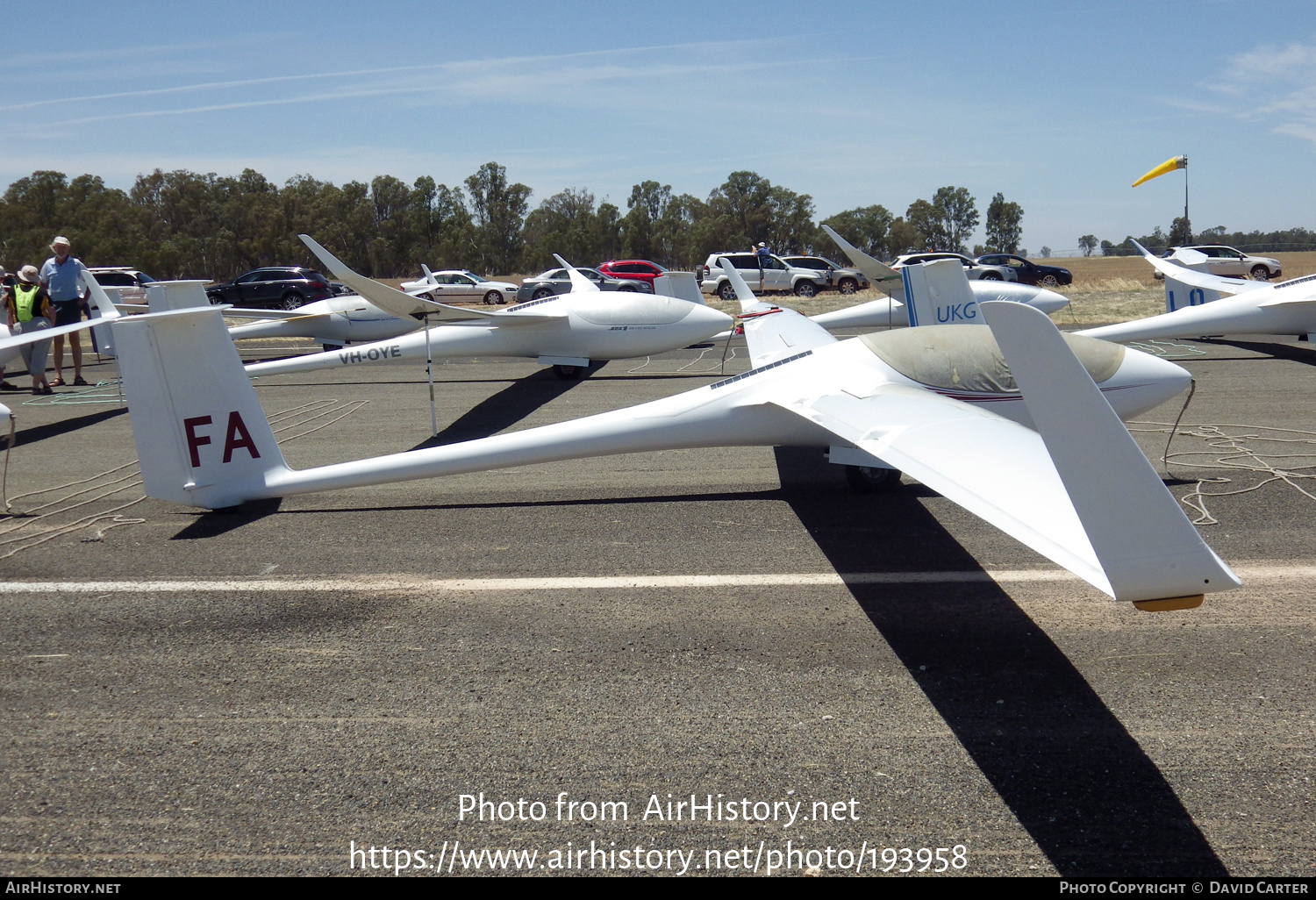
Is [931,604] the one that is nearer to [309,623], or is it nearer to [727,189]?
[309,623]

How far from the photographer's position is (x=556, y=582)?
6.30 metres

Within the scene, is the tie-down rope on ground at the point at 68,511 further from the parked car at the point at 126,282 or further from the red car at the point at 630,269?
the parked car at the point at 126,282

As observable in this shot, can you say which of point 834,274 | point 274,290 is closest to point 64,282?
point 274,290

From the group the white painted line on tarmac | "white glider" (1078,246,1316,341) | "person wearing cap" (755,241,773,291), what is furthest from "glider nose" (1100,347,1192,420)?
"person wearing cap" (755,241,773,291)

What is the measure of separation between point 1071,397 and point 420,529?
5.90m

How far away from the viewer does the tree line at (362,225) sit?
75312 mm

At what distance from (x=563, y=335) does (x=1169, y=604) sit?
13.2 meters

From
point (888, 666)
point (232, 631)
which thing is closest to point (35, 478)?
point (232, 631)

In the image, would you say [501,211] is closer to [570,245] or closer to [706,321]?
[570,245]

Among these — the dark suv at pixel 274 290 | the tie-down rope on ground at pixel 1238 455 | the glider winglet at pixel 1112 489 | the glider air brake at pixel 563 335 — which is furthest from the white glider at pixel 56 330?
the dark suv at pixel 274 290

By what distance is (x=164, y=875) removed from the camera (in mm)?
3320

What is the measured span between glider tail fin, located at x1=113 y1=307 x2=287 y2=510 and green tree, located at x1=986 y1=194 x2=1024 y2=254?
375 feet

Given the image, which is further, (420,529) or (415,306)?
(415,306)

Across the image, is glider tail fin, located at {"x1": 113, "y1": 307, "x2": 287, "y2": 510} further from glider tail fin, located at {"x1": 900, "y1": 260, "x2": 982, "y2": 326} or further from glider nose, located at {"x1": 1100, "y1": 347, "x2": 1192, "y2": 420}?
glider tail fin, located at {"x1": 900, "y1": 260, "x2": 982, "y2": 326}
